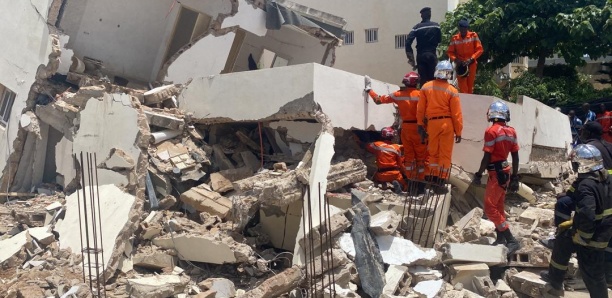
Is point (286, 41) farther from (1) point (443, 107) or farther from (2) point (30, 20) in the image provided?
(1) point (443, 107)

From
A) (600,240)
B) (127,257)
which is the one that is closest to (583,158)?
(600,240)

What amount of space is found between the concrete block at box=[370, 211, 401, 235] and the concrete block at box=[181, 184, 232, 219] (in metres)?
1.81

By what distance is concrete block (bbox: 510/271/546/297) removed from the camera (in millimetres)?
5863

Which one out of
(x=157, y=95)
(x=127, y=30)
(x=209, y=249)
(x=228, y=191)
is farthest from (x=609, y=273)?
(x=127, y=30)

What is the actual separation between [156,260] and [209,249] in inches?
24.1

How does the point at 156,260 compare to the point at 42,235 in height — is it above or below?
below

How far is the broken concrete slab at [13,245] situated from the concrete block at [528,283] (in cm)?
539

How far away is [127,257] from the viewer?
6.03 metres

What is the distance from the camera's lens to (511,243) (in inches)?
257

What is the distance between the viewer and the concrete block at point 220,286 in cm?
537

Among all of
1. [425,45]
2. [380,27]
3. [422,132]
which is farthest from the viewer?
[380,27]

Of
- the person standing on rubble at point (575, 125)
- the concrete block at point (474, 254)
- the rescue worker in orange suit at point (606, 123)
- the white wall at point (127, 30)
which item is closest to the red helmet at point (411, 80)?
the concrete block at point (474, 254)

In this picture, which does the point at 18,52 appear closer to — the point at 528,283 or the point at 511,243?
the point at 511,243

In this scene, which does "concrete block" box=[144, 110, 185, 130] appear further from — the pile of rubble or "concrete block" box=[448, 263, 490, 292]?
"concrete block" box=[448, 263, 490, 292]
